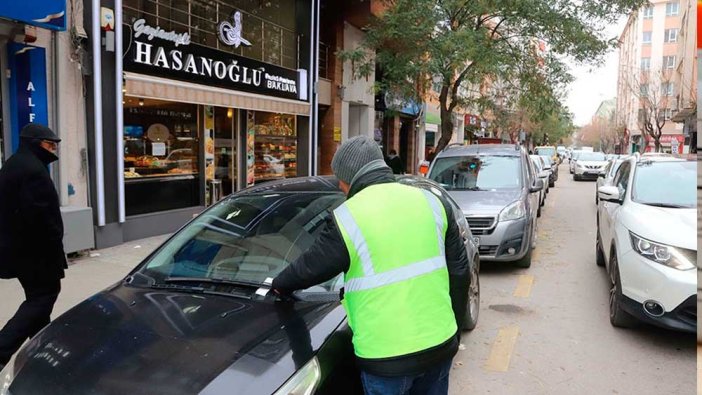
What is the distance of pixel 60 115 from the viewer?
7.63 metres

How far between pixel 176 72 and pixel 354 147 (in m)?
8.18

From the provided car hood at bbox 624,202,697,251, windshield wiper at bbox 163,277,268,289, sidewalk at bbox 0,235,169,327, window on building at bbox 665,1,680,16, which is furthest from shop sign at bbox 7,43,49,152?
window on building at bbox 665,1,680,16

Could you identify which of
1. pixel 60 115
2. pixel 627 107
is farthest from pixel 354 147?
pixel 627 107

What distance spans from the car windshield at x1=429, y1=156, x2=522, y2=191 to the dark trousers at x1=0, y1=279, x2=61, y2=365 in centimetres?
577

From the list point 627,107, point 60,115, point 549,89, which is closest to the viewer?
point 60,115

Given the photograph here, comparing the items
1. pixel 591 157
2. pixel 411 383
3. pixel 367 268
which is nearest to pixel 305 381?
pixel 411 383

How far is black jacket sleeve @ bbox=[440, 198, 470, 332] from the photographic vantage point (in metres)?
2.47

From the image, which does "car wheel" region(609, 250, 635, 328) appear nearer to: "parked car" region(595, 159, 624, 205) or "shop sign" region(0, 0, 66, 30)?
"parked car" region(595, 159, 624, 205)

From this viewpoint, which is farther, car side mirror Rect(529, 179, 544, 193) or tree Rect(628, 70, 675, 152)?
tree Rect(628, 70, 675, 152)

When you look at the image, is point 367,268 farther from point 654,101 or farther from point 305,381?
point 654,101

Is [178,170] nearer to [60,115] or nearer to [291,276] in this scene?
[60,115]

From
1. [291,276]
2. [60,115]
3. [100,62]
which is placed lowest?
[291,276]

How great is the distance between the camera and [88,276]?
6.66 meters

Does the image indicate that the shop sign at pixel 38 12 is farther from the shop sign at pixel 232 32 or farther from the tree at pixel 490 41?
the tree at pixel 490 41
